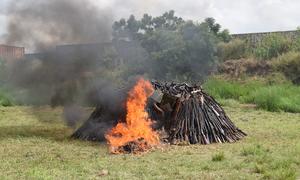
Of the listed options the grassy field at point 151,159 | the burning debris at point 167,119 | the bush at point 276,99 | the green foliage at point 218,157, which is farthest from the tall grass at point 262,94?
the green foliage at point 218,157

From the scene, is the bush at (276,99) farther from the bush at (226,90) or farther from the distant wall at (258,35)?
the distant wall at (258,35)

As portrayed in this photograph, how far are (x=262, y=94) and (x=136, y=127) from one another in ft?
40.1

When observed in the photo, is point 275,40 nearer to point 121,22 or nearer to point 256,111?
point 256,111

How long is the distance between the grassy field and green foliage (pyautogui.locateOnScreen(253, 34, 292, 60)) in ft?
62.3

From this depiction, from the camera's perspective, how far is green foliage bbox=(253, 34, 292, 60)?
3341cm

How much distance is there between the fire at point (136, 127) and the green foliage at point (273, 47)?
21.7 m

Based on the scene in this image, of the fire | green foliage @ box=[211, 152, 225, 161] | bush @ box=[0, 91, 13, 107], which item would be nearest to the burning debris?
the fire

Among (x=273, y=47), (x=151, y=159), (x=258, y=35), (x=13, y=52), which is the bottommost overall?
(x=151, y=159)

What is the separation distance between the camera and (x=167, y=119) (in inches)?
505

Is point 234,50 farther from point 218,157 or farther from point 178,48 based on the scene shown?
point 218,157

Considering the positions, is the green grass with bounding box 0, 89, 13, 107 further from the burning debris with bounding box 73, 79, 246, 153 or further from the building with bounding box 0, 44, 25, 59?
the burning debris with bounding box 73, 79, 246, 153

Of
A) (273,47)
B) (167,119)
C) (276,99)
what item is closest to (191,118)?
(167,119)

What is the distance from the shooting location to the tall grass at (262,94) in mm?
21523

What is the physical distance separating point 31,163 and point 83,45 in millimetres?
5175
